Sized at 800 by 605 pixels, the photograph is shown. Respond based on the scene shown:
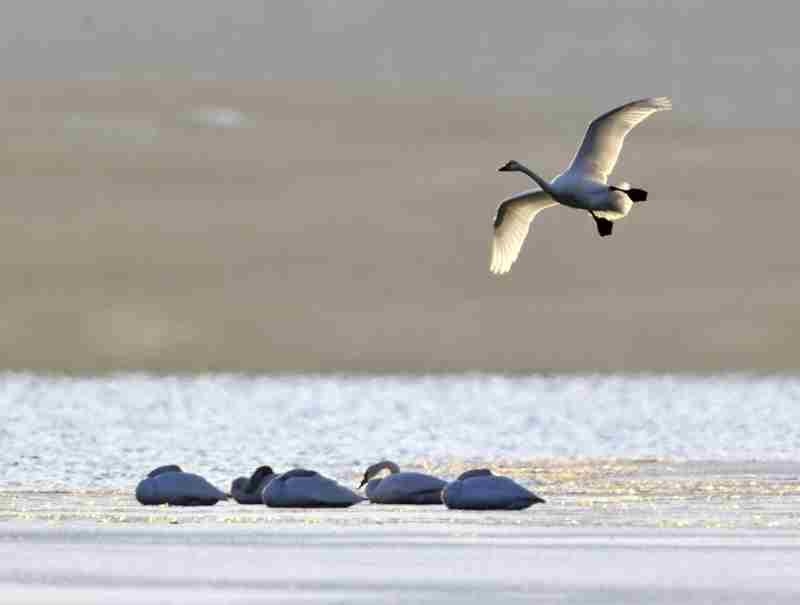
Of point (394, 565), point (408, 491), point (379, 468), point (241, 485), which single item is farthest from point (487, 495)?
point (394, 565)

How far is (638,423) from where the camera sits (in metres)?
115

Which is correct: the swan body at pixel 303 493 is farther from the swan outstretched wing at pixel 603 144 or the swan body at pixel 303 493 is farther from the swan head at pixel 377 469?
the swan outstretched wing at pixel 603 144

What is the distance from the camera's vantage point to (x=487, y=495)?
4566cm

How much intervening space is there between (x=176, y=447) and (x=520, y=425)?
3426 centimetres

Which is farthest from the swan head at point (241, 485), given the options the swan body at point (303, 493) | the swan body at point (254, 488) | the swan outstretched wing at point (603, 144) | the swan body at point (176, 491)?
the swan outstretched wing at point (603, 144)

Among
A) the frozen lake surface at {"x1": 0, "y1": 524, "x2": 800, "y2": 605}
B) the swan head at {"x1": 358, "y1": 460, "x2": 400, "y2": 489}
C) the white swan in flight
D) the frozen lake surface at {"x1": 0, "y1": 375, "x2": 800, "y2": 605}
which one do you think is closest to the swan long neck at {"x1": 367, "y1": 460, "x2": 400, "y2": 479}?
the swan head at {"x1": 358, "y1": 460, "x2": 400, "y2": 489}

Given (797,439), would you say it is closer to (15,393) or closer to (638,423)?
(638,423)

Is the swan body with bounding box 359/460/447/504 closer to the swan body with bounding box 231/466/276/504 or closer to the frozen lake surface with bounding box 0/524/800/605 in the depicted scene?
the swan body with bounding box 231/466/276/504

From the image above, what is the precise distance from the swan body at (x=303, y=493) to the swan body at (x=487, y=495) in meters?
1.89

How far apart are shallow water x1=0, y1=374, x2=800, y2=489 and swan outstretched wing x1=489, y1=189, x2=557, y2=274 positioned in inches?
396

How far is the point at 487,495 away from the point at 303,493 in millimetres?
3264

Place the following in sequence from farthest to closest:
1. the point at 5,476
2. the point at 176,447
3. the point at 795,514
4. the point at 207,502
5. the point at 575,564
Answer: the point at 176,447, the point at 5,476, the point at 207,502, the point at 795,514, the point at 575,564

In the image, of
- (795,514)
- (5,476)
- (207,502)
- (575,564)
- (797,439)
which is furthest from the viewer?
(797,439)

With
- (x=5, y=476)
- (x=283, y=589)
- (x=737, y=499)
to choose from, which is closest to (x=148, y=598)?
(x=283, y=589)
